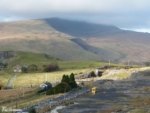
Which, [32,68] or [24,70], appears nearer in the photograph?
Result: [24,70]

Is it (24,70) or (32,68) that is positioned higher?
(32,68)

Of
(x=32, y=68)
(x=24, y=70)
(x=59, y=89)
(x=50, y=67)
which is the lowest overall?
(x=59, y=89)

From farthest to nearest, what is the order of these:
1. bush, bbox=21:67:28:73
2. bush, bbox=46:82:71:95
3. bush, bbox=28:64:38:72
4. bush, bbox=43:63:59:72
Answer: bush, bbox=28:64:38:72, bush, bbox=21:67:28:73, bush, bbox=43:63:59:72, bush, bbox=46:82:71:95

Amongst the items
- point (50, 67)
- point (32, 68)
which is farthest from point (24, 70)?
point (50, 67)

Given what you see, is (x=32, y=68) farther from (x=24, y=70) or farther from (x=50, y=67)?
(x=50, y=67)

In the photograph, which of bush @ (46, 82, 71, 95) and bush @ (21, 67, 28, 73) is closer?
bush @ (46, 82, 71, 95)

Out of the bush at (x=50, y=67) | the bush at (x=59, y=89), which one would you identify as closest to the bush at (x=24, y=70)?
the bush at (x=50, y=67)

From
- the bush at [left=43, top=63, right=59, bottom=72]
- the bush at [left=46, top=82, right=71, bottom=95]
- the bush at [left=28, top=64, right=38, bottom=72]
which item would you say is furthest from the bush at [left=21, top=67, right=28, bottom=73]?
the bush at [left=46, top=82, right=71, bottom=95]

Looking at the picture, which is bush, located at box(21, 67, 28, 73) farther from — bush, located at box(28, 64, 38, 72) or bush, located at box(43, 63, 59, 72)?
bush, located at box(43, 63, 59, 72)

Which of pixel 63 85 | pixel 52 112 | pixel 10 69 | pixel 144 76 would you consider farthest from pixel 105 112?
pixel 10 69

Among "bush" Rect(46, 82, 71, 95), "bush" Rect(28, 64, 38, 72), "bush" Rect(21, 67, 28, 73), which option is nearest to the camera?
"bush" Rect(46, 82, 71, 95)

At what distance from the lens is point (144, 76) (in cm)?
15775

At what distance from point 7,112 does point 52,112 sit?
6.86m

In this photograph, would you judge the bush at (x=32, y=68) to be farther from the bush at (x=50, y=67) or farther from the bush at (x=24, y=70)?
the bush at (x=50, y=67)
